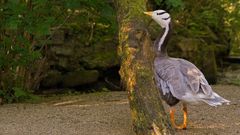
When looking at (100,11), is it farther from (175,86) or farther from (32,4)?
(175,86)

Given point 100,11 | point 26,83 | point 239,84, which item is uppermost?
point 100,11

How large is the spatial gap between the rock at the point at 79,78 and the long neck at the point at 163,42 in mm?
3769

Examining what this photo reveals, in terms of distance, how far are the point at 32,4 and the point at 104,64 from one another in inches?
113

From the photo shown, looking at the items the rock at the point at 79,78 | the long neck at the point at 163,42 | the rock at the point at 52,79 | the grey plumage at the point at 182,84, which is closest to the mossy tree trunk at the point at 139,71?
the grey plumage at the point at 182,84

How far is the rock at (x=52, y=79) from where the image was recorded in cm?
948

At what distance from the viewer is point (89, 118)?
6344 mm

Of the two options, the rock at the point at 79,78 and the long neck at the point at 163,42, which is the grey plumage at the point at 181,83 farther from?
the rock at the point at 79,78

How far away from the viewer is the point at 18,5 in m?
6.78

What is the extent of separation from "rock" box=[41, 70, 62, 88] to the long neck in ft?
12.0

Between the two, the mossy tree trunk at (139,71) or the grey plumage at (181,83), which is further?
the grey plumage at (181,83)

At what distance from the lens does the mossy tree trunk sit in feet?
15.9

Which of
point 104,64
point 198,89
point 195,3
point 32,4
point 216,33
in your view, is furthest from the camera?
point 216,33

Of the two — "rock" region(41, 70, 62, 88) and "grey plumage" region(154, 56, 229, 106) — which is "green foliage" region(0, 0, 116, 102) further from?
"grey plumage" region(154, 56, 229, 106)

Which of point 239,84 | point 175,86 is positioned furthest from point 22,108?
point 239,84
